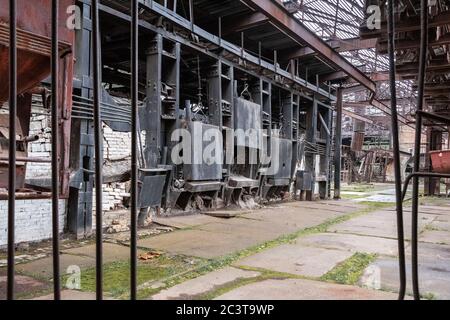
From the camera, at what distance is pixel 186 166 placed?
24.3 ft

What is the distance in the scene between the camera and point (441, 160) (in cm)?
995

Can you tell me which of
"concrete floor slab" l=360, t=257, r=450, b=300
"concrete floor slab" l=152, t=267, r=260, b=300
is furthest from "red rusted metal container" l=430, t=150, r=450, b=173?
"concrete floor slab" l=152, t=267, r=260, b=300

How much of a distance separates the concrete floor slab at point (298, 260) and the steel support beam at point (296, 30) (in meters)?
4.45

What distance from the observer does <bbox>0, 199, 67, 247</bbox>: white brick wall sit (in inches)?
183

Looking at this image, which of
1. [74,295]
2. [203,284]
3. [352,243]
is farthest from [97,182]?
[352,243]

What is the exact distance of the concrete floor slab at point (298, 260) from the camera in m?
3.92

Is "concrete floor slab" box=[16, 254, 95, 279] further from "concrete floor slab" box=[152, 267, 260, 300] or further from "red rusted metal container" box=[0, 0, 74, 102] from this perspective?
"red rusted metal container" box=[0, 0, 74, 102]

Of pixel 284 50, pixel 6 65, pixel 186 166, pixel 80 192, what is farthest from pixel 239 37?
pixel 6 65

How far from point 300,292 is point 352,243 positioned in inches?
96.6

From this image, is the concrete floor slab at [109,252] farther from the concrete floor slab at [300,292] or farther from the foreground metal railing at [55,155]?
the foreground metal railing at [55,155]

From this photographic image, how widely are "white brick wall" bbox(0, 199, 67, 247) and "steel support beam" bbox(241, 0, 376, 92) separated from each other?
15.5 ft

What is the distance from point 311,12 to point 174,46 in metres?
A: 7.36

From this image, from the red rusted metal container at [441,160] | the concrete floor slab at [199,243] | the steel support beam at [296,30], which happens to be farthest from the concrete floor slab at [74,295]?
the red rusted metal container at [441,160]

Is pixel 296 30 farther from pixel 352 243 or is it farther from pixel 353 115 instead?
pixel 353 115
